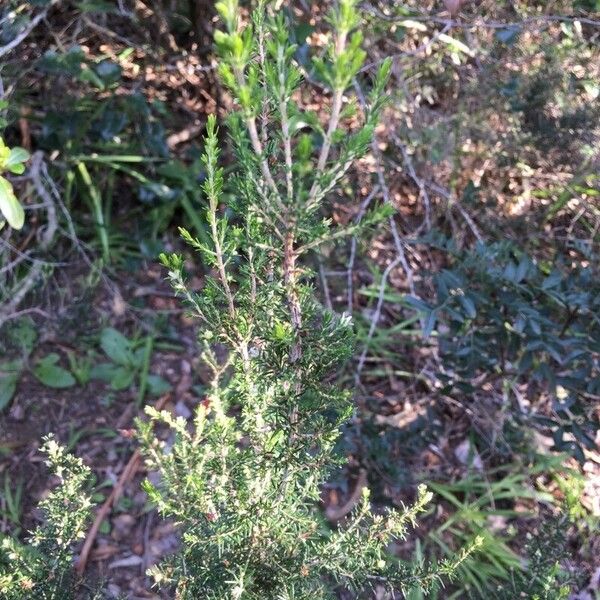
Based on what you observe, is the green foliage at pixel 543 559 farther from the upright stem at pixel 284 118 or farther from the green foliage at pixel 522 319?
the upright stem at pixel 284 118

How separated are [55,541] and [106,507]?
0.92m

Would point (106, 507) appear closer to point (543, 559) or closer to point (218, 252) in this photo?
point (543, 559)

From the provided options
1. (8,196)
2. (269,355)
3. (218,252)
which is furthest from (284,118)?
(8,196)

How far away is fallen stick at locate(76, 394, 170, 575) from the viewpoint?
216cm

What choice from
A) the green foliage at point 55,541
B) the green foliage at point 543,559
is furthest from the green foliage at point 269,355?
the green foliage at point 543,559

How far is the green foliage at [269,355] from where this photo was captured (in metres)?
0.89

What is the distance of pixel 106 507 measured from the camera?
7.53 ft

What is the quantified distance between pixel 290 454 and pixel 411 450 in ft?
4.47

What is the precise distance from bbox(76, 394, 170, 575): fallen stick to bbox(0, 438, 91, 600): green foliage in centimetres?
76

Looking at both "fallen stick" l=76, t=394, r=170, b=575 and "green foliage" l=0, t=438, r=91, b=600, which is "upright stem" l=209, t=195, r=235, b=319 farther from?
"fallen stick" l=76, t=394, r=170, b=575

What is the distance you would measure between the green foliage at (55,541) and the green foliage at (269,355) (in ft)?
0.56

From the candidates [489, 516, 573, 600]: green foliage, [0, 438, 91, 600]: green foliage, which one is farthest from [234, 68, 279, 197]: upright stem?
[489, 516, 573, 600]: green foliage

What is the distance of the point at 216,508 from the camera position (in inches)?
49.4

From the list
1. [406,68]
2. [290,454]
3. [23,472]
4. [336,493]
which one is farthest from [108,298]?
[290,454]
